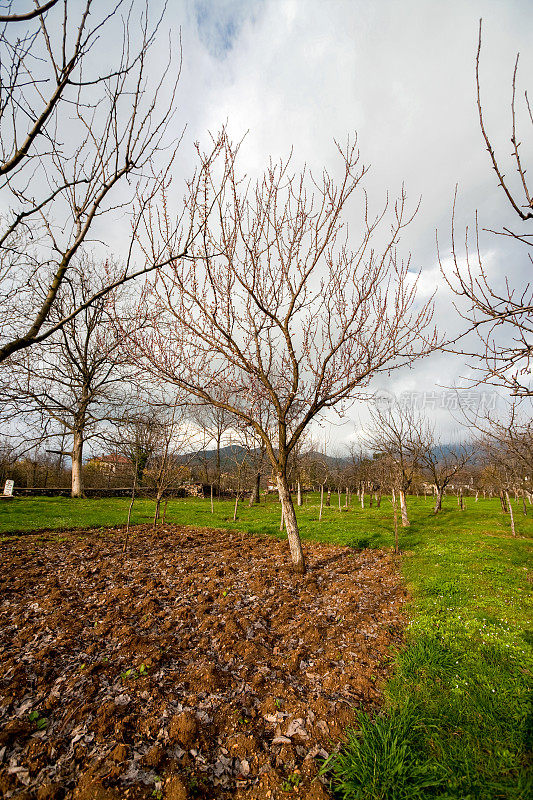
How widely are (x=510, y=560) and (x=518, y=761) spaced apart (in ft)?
30.8

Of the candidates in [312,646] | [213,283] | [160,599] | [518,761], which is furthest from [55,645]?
[213,283]

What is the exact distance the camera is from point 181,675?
4.20 metres

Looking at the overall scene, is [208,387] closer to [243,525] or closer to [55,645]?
[55,645]

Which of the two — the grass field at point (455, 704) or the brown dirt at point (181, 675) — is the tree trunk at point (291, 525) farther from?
the grass field at point (455, 704)

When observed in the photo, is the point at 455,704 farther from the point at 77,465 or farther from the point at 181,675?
the point at 77,465

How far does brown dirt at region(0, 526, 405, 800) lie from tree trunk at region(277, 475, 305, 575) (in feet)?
1.09

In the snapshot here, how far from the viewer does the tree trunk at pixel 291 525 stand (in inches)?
312

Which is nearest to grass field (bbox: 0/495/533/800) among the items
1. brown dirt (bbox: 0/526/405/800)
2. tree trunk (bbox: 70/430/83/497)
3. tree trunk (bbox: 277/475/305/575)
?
brown dirt (bbox: 0/526/405/800)

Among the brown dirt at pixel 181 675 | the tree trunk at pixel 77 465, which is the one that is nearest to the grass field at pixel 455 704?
the brown dirt at pixel 181 675

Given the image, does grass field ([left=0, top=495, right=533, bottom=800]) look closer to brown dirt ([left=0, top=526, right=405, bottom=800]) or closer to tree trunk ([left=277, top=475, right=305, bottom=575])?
brown dirt ([left=0, top=526, right=405, bottom=800])

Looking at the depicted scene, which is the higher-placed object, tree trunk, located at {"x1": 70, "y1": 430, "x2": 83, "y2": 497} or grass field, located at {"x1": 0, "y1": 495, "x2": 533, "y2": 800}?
tree trunk, located at {"x1": 70, "y1": 430, "x2": 83, "y2": 497}

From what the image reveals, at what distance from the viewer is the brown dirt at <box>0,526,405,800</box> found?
9.49ft

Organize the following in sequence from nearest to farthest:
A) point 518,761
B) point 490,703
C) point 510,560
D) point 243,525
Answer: point 518,761 → point 490,703 → point 510,560 → point 243,525

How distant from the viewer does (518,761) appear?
2760 millimetres
